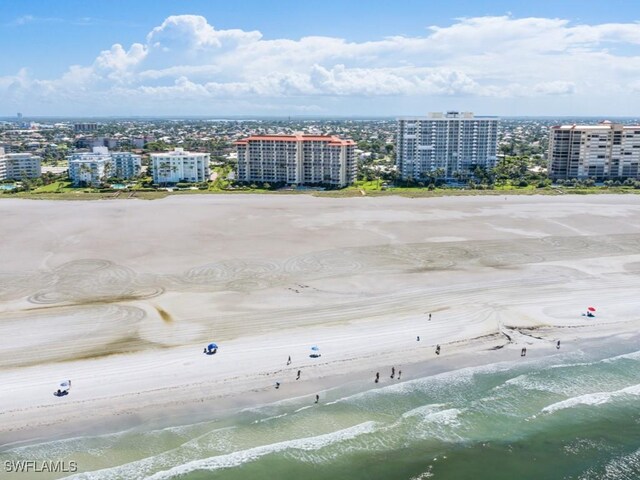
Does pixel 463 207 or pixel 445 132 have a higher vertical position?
pixel 445 132

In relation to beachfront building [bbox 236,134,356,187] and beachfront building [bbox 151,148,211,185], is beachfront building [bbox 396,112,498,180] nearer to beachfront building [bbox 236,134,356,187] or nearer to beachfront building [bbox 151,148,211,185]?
beachfront building [bbox 236,134,356,187]

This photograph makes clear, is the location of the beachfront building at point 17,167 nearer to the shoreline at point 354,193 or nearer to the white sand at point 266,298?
the shoreline at point 354,193

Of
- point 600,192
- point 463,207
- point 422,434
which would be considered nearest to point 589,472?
point 422,434

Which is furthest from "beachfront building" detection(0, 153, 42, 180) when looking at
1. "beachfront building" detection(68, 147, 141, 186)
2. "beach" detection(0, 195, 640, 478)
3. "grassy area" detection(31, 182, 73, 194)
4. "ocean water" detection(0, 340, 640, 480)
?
"ocean water" detection(0, 340, 640, 480)

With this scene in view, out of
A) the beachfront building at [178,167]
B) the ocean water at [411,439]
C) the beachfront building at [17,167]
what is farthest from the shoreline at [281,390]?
the beachfront building at [17,167]

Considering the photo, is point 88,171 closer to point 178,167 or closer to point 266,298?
point 178,167

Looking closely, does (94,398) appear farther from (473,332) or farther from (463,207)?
(463,207)
